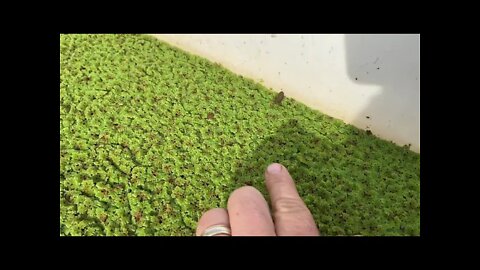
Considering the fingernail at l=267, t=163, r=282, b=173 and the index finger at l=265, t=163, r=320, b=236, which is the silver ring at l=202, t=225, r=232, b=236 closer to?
the index finger at l=265, t=163, r=320, b=236

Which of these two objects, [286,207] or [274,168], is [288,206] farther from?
[274,168]

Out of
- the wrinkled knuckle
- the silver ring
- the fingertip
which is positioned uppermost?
the fingertip

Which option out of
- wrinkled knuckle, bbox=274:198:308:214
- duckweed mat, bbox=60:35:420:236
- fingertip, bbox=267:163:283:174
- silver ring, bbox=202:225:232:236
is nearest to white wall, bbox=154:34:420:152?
duckweed mat, bbox=60:35:420:236

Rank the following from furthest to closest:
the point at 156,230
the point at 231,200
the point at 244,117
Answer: the point at 244,117, the point at 156,230, the point at 231,200

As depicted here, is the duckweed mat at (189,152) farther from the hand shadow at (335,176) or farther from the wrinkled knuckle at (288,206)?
the wrinkled knuckle at (288,206)

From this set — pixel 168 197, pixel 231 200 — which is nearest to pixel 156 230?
pixel 168 197

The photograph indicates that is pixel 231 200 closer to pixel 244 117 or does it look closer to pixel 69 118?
pixel 244 117

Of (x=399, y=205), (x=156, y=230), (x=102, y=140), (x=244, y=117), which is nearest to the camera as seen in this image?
(x=156, y=230)
